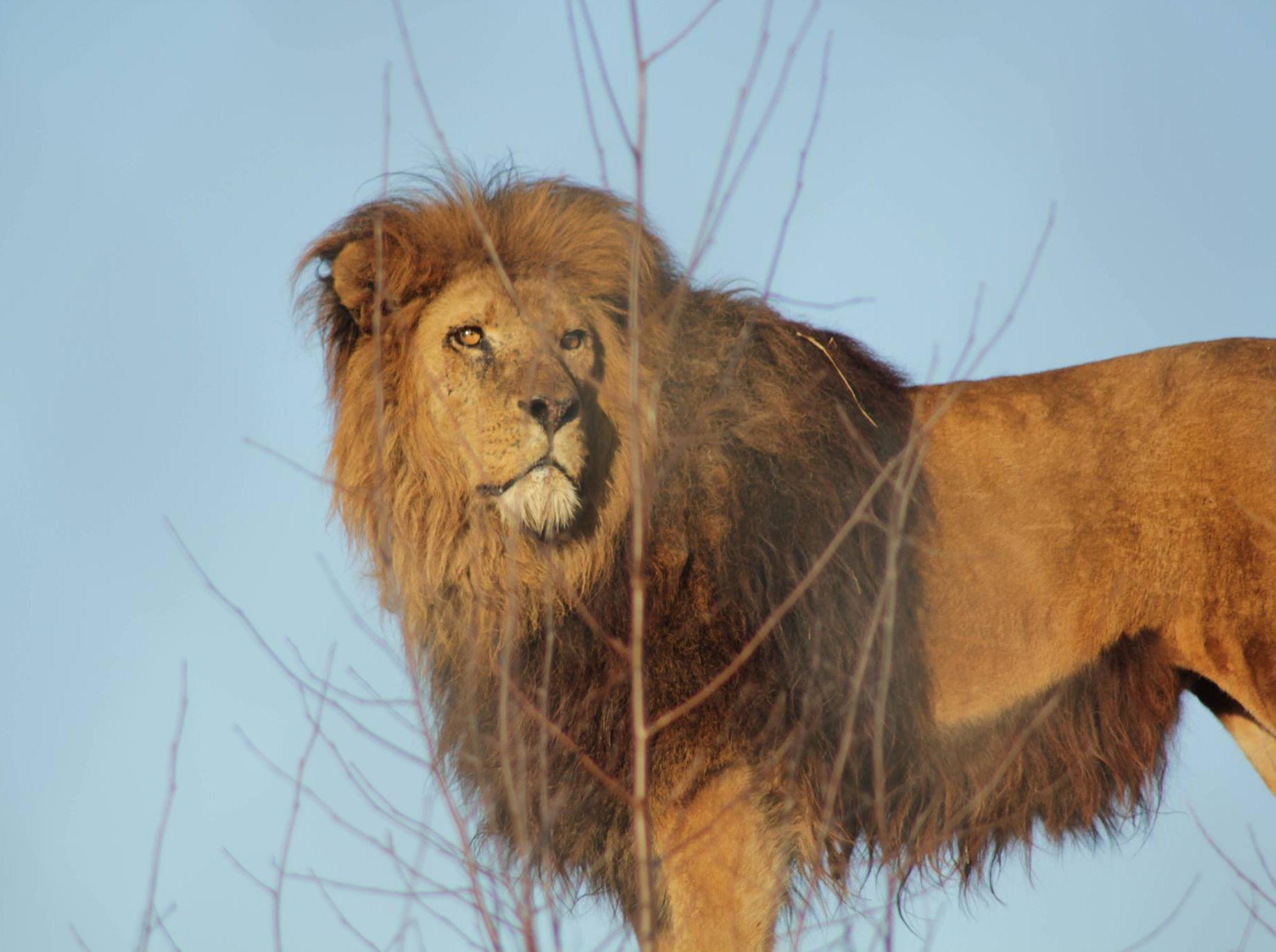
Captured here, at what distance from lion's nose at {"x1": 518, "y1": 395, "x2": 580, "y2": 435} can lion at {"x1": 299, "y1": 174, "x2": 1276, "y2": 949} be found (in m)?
0.01

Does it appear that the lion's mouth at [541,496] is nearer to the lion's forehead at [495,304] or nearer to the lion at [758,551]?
the lion at [758,551]

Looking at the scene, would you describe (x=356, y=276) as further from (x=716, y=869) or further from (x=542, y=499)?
(x=716, y=869)

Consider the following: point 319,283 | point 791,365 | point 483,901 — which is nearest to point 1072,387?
point 791,365

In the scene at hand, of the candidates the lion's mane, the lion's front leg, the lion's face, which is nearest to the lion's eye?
the lion's face

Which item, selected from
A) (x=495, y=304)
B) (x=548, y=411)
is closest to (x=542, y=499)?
(x=548, y=411)

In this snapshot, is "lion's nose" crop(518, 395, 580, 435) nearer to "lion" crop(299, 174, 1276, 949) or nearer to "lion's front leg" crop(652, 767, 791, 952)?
"lion" crop(299, 174, 1276, 949)

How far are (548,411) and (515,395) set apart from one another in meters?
0.14

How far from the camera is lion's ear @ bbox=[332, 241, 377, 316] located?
4.13 m

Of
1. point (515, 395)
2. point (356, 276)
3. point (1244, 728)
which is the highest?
point (356, 276)

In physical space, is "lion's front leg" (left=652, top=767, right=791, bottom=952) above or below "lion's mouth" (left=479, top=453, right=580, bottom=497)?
below

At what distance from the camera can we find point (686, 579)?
3982mm

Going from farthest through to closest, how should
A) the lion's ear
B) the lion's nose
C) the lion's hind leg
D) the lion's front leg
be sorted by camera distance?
the lion's hind leg < the lion's ear < the lion's front leg < the lion's nose

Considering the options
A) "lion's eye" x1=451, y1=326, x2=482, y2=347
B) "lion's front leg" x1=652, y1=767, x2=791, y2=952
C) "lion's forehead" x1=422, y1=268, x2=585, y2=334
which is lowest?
"lion's front leg" x1=652, y1=767, x2=791, y2=952

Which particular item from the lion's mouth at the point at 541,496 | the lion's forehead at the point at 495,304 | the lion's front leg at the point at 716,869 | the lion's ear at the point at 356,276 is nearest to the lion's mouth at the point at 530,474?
the lion's mouth at the point at 541,496
